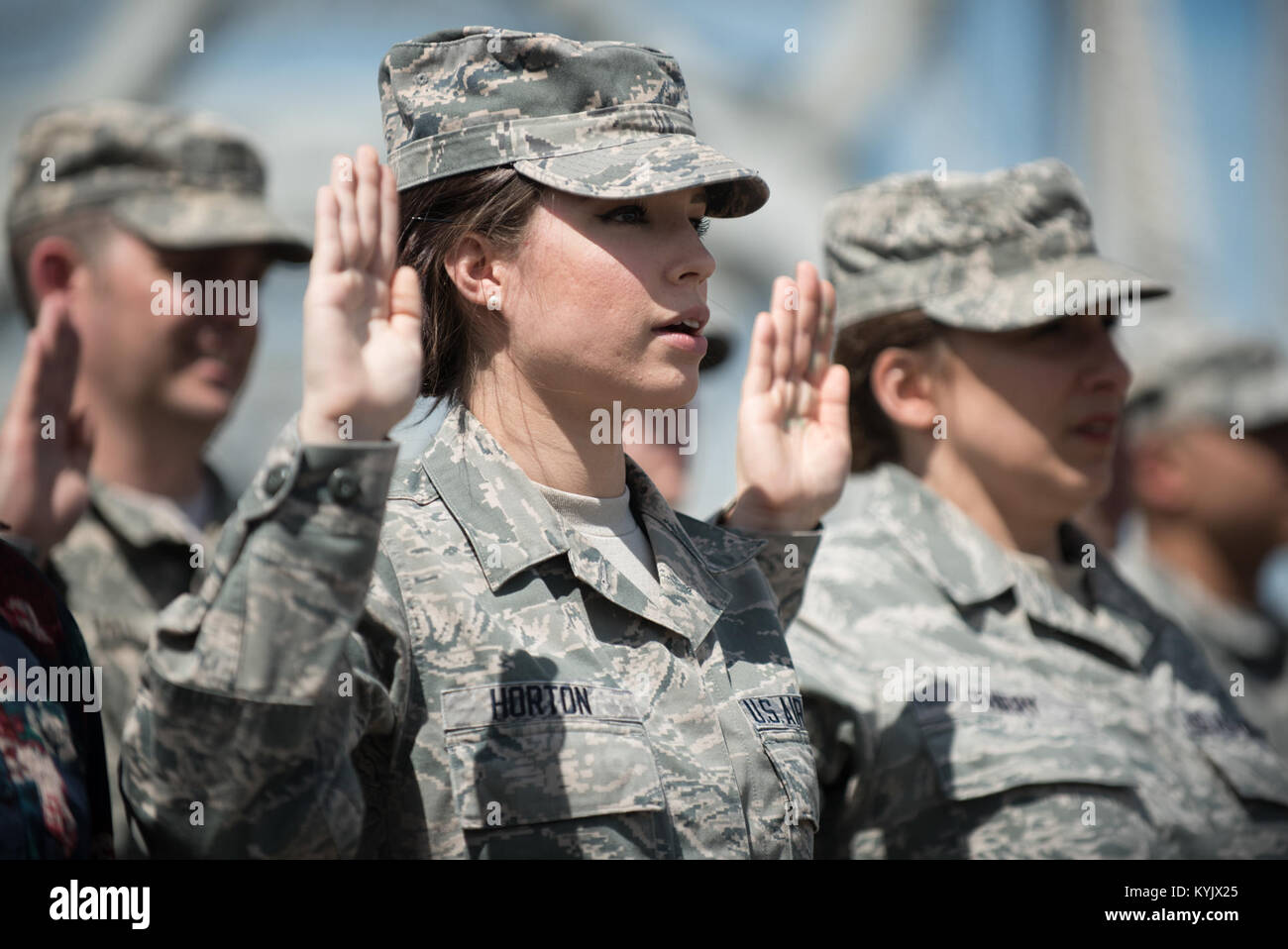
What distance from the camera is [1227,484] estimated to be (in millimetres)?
5621

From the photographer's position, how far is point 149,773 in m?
1.76

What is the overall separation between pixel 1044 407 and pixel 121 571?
90.8 inches

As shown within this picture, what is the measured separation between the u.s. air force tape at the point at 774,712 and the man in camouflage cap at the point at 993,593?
658 millimetres

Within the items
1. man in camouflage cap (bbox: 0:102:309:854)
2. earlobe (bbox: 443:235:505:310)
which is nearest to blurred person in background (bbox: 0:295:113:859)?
earlobe (bbox: 443:235:505:310)

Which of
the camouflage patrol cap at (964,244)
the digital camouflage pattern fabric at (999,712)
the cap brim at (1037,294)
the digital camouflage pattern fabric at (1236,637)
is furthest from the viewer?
the digital camouflage pattern fabric at (1236,637)

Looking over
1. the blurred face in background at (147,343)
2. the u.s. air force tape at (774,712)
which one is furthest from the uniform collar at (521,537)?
the blurred face in background at (147,343)

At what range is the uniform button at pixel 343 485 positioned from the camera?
1737 millimetres

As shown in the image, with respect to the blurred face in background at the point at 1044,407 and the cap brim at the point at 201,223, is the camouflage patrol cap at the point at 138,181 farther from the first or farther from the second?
the blurred face in background at the point at 1044,407

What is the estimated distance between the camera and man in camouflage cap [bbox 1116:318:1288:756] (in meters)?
5.58

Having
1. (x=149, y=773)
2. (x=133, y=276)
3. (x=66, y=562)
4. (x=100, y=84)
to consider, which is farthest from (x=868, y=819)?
(x=100, y=84)

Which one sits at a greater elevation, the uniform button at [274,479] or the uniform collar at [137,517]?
the uniform collar at [137,517]

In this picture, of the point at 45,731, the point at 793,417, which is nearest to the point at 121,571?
the point at 793,417

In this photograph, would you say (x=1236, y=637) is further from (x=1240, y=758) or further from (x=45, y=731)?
(x=45, y=731)

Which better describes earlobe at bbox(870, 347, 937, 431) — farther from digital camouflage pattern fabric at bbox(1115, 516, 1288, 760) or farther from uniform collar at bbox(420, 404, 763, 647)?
digital camouflage pattern fabric at bbox(1115, 516, 1288, 760)
